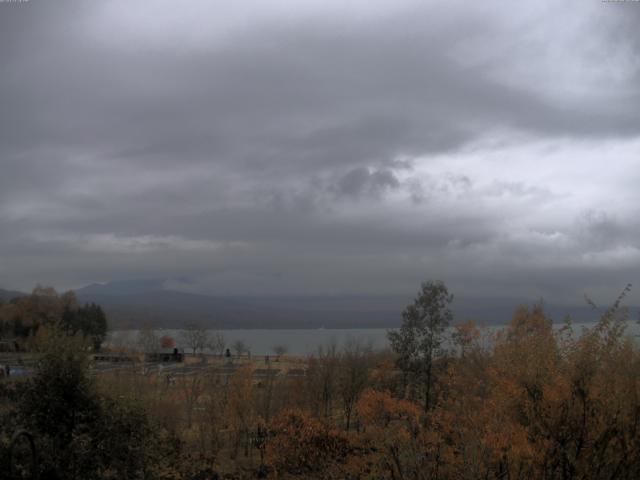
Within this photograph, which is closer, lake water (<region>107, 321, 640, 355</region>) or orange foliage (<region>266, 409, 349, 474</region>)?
orange foliage (<region>266, 409, 349, 474</region>)

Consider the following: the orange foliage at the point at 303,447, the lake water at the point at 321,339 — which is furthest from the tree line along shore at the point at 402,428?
the lake water at the point at 321,339

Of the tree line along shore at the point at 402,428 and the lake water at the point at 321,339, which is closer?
the tree line along shore at the point at 402,428

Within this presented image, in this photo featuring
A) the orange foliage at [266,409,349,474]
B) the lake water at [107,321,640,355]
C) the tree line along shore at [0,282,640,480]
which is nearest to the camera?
the tree line along shore at [0,282,640,480]

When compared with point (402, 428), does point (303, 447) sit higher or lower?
lower

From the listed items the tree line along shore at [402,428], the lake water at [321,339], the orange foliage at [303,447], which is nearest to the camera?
the tree line along shore at [402,428]

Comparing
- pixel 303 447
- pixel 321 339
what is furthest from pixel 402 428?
pixel 321 339

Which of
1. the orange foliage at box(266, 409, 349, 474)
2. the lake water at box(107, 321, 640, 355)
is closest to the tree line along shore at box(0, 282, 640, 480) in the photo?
the orange foliage at box(266, 409, 349, 474)

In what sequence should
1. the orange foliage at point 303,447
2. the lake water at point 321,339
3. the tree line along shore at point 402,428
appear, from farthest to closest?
1. the lake water at point 321,339
2. the orange foliage at point 303,447
3. the tree line along shore at point 402,428

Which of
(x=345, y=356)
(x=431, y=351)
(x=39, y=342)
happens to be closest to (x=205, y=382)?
(x=345, y=356)

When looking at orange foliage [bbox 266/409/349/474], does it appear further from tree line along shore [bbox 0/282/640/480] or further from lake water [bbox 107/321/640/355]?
lake water [bbox 107/321/640/355]

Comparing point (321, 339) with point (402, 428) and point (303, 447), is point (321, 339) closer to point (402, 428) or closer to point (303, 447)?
point (303, 447)

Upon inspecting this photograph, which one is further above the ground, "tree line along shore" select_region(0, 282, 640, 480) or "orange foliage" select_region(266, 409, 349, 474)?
"tree line along shore" select_region(0, 282, 640, 480)

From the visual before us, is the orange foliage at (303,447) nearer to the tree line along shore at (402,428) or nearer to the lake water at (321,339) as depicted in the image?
the tree line along shore at (402,428)

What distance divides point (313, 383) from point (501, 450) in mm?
21371
